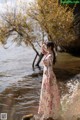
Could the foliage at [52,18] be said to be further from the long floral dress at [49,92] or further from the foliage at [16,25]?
the long floral dress at [49,92]

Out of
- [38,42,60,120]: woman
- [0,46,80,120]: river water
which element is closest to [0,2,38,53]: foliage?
[0,46,80,120]: river water

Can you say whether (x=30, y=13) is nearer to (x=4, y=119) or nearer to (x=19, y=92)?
(x=19, y=92)

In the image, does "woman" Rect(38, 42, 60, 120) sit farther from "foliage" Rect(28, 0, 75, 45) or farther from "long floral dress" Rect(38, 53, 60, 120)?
"foliage" Rect(28, 0, 75, 45)

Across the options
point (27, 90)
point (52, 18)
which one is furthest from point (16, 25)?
point (27, 90)

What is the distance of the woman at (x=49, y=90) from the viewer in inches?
380

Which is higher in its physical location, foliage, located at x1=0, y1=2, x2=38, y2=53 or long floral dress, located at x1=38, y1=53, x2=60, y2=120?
long floral dress, located at x1=38, y1=53, x2=60, y2=120

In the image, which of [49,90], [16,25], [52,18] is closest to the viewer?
[49,90]

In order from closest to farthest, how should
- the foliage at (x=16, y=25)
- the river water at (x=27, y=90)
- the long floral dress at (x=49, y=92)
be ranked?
the long floral dress at (x=49, y=92)
the river water at (x=27, y=90)
the foliage at (x=16, y=25)

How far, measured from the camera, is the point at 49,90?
9719 mm

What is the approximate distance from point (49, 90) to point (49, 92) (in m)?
0.07

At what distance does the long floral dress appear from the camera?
964 centimetres

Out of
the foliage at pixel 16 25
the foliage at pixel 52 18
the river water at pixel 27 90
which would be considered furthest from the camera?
the foliage at pixel 16 25

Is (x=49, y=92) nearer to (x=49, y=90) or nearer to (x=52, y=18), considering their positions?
(x=49, y=90)

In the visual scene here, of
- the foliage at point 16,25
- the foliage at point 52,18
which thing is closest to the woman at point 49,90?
the foliage at point 52,18
